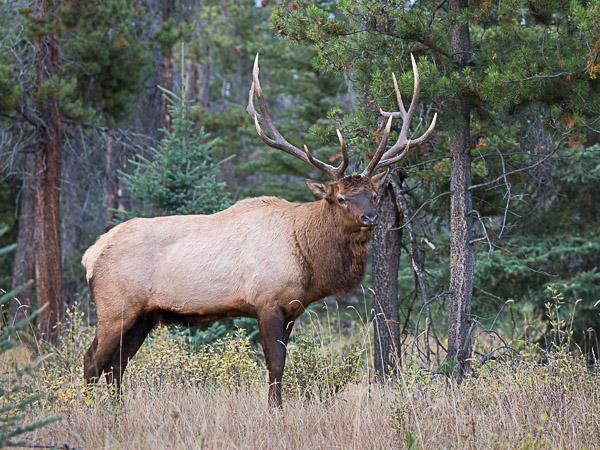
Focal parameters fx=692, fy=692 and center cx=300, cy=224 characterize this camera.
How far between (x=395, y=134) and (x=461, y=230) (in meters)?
1.19

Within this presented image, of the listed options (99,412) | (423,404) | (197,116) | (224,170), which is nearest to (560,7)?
(423,404)

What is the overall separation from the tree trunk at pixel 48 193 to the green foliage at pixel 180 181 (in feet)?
6.71

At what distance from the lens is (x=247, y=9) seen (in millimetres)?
20953

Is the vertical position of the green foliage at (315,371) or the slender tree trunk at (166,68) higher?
the slender tree trunk at (166,68)

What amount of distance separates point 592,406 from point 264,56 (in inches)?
492

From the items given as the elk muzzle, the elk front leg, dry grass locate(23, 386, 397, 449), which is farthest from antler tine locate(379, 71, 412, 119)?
dry grass locate(23, 386, 397, 449)

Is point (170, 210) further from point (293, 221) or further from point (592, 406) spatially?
point (592, 406)

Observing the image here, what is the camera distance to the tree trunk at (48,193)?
1056cm

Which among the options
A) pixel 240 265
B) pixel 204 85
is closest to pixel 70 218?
pixel 204 85

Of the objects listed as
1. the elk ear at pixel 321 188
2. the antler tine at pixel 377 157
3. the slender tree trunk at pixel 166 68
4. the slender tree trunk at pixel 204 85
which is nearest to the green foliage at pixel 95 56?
the slender tree trunk at pixel 166 68

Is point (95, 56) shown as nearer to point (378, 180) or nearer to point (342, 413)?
point (378, 180)

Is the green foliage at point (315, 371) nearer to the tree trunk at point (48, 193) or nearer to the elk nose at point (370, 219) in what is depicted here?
the elk nose at point (370, 219)

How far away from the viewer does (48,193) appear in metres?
10.7

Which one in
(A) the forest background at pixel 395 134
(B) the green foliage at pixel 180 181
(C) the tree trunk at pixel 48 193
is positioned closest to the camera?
(A) the forest background at pixel 395 134
